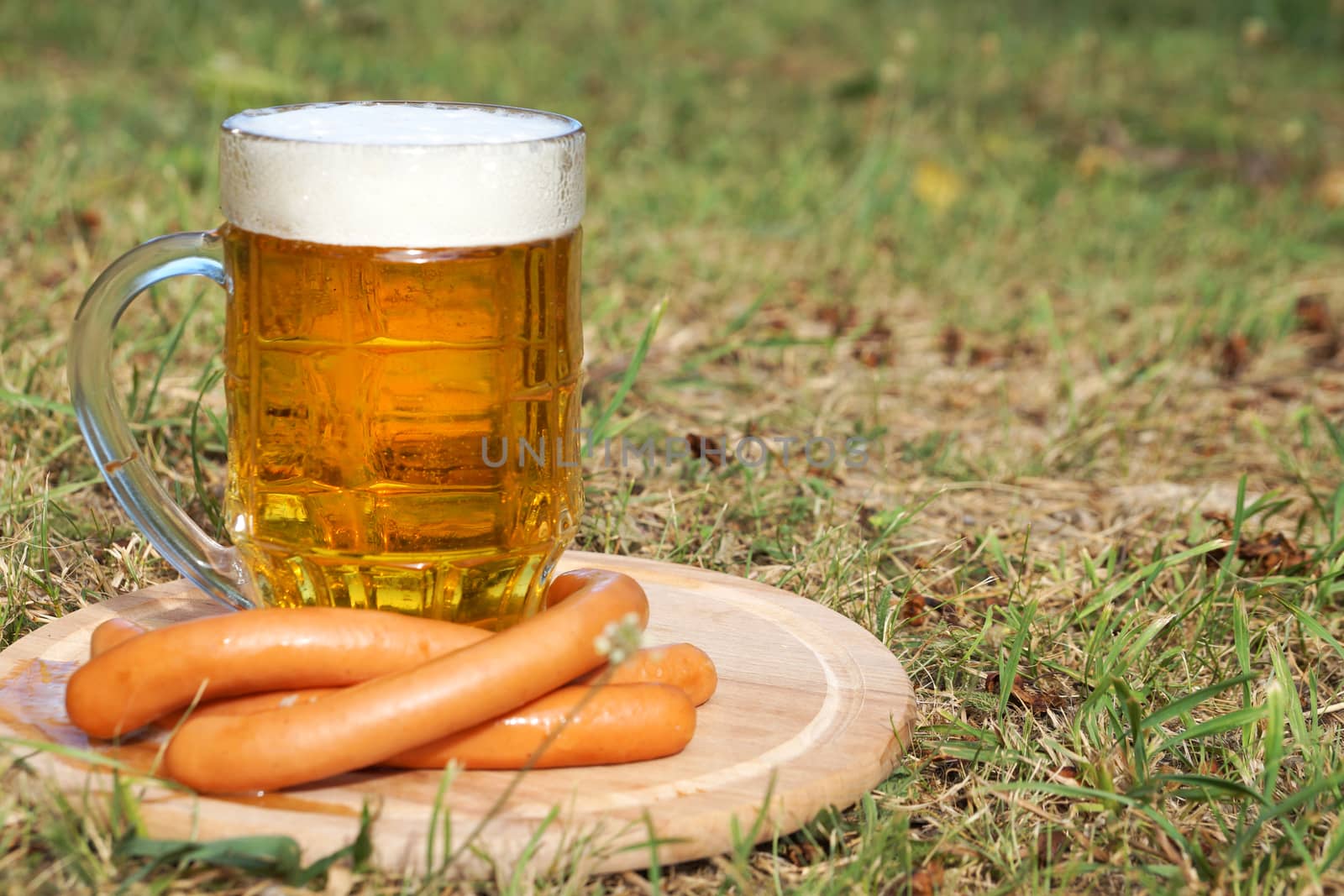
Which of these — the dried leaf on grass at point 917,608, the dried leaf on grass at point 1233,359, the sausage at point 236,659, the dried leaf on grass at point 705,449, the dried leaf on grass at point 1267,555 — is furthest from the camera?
the dried leaf on grass at point 1233,359

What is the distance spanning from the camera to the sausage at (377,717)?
188 cm

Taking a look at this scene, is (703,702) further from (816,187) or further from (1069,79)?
(1069,79)

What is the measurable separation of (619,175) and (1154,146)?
3582 millimetres

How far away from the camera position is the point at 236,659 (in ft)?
6.57

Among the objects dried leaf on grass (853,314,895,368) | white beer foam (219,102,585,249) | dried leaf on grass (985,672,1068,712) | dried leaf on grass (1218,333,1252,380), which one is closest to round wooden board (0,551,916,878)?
dried leaf on grass (985,672,1068,712)

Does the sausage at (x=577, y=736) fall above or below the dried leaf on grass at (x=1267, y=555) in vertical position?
above

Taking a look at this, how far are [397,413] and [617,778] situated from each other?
0.63m

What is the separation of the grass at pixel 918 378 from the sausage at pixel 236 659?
6.5 inches

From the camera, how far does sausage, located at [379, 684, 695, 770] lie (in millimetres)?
2023

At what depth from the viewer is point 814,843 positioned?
2.07 meters

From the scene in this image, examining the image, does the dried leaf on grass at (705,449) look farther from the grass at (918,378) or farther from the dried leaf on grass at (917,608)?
the dried leaf on grass at (917,608)

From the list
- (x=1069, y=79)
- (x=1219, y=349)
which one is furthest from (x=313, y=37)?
(x=1219, y=349)

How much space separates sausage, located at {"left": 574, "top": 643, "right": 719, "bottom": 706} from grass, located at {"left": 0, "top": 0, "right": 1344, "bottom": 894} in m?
0.28

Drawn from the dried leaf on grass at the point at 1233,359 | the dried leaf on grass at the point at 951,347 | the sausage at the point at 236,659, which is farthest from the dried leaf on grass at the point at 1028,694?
the dried leaf on grass at the point at 1233,359
